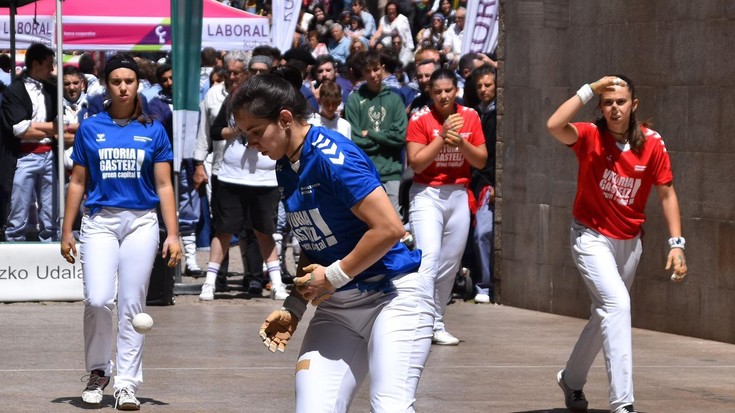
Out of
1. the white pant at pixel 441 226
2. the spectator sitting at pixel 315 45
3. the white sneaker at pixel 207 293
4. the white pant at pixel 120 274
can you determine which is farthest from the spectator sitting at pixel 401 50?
the white pant at pixel 120 274

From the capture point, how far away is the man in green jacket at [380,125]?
42.1 feet

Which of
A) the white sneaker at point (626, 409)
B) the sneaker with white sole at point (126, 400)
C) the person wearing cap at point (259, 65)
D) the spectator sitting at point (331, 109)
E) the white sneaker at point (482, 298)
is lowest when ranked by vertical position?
the white sneaker at point (482, 298)

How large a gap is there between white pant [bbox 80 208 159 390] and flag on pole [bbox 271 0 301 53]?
10.2m

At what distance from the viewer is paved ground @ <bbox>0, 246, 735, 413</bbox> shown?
8258 millimetres

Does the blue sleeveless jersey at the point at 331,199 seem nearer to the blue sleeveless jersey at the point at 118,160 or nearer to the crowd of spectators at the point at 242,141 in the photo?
the blue sleeveless jersey at the point at 118,160

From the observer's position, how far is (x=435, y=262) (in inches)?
394

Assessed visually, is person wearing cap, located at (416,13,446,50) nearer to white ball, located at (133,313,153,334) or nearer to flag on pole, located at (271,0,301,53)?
flag on pole, located at (271,0,301,53)

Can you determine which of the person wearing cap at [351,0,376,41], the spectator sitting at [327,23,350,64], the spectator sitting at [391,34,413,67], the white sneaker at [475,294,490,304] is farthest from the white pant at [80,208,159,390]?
the person wearing cap at [351,0,376,41]

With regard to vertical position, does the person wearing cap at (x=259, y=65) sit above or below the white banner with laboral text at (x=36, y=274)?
above

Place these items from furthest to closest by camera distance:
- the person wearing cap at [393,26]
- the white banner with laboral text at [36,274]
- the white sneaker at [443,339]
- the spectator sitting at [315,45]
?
the person wearing cap at [393,26] → the spectator sitting at [315,45] → the white banner with laboral text at [36,274] → the white sneaker at [443,339]

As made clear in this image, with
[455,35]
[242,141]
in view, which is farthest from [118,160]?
[455,35]

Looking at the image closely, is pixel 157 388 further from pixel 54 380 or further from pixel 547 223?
pixel 547 223

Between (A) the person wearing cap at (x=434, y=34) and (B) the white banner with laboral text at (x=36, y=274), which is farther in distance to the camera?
(A) the person wearing cap at (x=434, y=34)

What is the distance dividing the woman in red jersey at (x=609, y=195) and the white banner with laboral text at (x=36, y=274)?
5820mm
